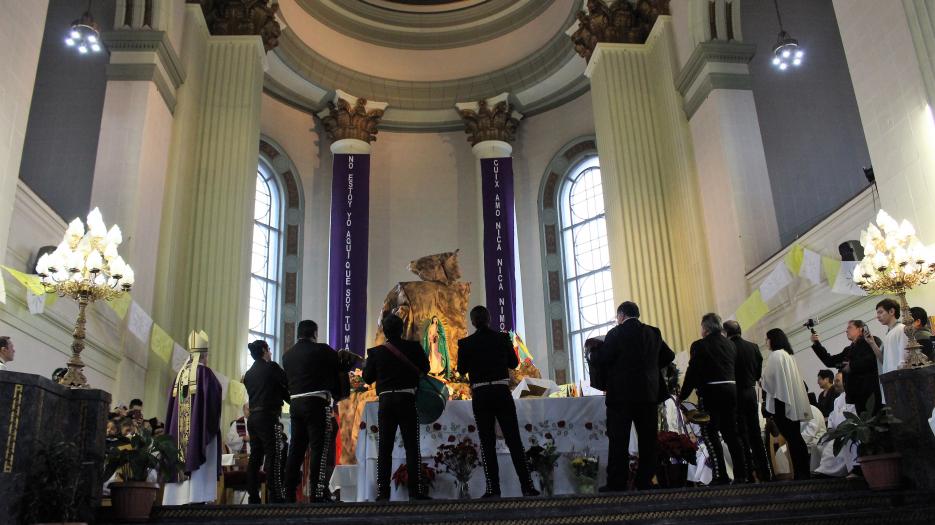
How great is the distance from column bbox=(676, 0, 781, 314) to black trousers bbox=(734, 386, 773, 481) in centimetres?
481

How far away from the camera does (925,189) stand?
746 cm

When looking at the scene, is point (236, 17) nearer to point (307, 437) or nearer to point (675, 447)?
point (307, 437)

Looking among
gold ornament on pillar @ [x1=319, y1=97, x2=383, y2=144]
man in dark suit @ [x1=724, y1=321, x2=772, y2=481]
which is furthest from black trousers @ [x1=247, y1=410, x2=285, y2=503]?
gold ornament on pillar @ [x1=319, y1=97, x2=383, y2=144]

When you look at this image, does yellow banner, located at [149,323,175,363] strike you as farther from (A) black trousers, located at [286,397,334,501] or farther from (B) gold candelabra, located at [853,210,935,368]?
(B) gold candelabra, located at [853,210,935,368]

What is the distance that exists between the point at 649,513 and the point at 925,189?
472 cm

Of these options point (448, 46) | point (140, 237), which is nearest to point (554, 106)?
point (448, 46)

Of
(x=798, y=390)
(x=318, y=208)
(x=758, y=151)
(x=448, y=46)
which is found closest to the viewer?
(x=798, y=390)

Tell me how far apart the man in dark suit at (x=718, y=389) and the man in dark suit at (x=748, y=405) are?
6.2 inches

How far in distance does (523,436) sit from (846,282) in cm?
371

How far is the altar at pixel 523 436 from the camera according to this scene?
686cm

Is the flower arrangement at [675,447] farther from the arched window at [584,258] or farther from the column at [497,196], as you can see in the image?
the arched window at [584,258]

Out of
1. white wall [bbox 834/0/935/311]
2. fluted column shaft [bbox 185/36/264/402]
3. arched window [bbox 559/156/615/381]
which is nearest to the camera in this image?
white wall [bbox 834/0/935/311]

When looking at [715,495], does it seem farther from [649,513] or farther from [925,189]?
[925,189]

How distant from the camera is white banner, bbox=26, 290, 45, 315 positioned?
7.49 meters
